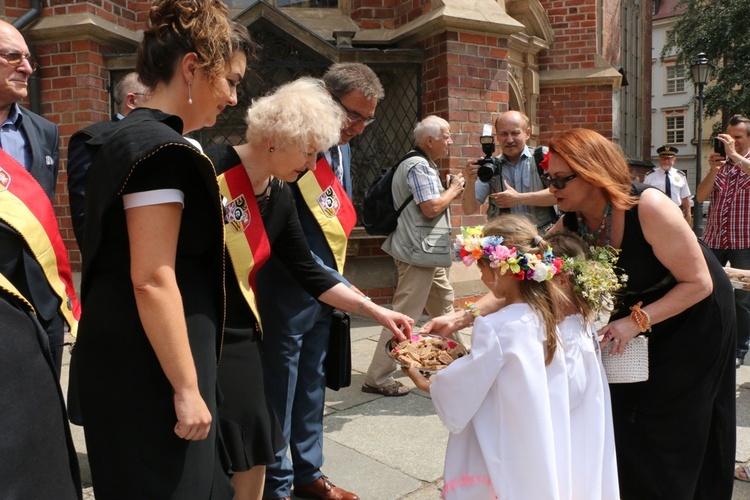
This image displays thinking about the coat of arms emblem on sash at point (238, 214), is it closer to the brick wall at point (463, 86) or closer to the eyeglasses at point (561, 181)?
the eyeglasses at point (561, 181)

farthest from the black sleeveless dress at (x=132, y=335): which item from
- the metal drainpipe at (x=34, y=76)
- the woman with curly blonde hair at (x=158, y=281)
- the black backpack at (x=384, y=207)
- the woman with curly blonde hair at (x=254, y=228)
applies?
the metal drainpipe at (x=34, y=76)

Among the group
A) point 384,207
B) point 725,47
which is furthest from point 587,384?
point 725,47

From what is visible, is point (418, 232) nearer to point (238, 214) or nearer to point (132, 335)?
point (238, 214)

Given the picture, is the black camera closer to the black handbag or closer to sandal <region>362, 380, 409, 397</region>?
sandal <region>362, 380, 409, 397</region>

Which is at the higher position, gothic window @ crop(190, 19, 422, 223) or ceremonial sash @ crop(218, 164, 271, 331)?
gothic window @ crop(190, 19, 422, 223)

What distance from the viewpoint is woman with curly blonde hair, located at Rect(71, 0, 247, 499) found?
1.56 m

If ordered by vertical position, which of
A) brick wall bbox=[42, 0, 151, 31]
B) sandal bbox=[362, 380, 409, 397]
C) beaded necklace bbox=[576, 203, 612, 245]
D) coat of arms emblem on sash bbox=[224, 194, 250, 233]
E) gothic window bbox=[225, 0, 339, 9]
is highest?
gothic window bbox=[225, 0, 339, 9]

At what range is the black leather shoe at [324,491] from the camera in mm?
3072

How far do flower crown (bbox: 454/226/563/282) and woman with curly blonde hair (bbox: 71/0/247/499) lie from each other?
37.3 inches

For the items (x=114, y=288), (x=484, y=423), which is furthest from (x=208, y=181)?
(x=484, y=423)

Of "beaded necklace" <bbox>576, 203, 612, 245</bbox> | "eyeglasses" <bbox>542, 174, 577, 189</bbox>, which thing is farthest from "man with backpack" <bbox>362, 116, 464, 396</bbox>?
"eyeglasses" <bbox>542, 174, 577, 189</bbox>

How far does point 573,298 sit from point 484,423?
57 centimetres

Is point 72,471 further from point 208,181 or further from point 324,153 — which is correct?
point 324,153

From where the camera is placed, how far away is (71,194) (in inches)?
105
